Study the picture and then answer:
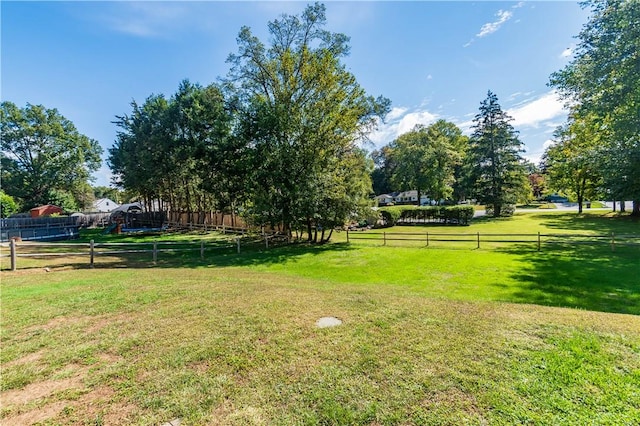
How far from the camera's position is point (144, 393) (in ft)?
9.76

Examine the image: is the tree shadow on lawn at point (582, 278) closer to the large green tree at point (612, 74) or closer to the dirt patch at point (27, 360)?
the large green tree at point (612, 74)

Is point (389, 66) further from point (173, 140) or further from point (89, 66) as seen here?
point (173, 140)

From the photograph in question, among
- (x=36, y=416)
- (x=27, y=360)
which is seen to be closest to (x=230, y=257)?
(x=27, y=360)

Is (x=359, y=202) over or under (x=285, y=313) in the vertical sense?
over

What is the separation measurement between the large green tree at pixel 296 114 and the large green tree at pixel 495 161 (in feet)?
74.5

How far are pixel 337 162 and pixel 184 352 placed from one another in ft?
48.5

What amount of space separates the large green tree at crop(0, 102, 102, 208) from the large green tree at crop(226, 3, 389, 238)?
34.6m

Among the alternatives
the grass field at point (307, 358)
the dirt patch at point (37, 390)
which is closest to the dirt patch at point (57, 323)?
the grass field at point (307, 358)

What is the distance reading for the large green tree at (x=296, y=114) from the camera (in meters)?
15.9

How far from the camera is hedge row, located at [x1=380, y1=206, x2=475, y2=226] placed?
26.9 meters

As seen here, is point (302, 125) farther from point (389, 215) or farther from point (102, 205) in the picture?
point (102, 205)

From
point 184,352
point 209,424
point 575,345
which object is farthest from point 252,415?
point 575,345

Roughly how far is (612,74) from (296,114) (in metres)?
15.4

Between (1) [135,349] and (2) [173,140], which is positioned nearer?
(1) [135,349]
